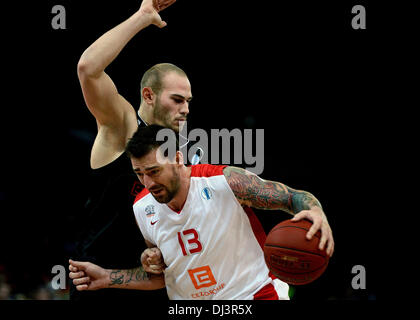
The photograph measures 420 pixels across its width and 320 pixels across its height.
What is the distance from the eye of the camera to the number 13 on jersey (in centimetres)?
302

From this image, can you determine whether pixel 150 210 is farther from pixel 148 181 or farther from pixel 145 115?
pixel 145 115

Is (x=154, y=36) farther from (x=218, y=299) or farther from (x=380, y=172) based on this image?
(x=380, y=172)

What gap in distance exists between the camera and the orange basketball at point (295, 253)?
2379 millimetres

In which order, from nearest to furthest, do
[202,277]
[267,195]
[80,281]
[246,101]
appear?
1. [267,195]
2. [202,277]
3. [80,281]
4. [246,101]

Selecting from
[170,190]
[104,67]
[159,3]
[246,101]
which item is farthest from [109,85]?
[246,101]

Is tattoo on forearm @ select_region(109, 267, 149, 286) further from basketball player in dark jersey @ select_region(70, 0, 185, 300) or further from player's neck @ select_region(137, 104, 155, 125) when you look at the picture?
player's neck @ select_region(137, 104, 155, 125)

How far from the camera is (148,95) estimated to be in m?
3.62

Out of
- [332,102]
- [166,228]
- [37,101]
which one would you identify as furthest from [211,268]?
[332,102]

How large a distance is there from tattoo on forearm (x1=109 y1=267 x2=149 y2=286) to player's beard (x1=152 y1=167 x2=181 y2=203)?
708 millimetres

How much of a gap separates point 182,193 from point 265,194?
58cm

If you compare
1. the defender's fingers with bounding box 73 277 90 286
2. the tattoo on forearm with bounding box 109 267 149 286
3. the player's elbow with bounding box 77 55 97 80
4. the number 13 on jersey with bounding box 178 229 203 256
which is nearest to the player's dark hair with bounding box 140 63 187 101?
the player's elbow with bounding box 77 55 97 80

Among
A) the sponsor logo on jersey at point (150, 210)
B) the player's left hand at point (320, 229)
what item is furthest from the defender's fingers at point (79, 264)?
the player's left hand at point (320, 229)

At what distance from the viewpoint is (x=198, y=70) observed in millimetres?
5555

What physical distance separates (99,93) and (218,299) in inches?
63.1
